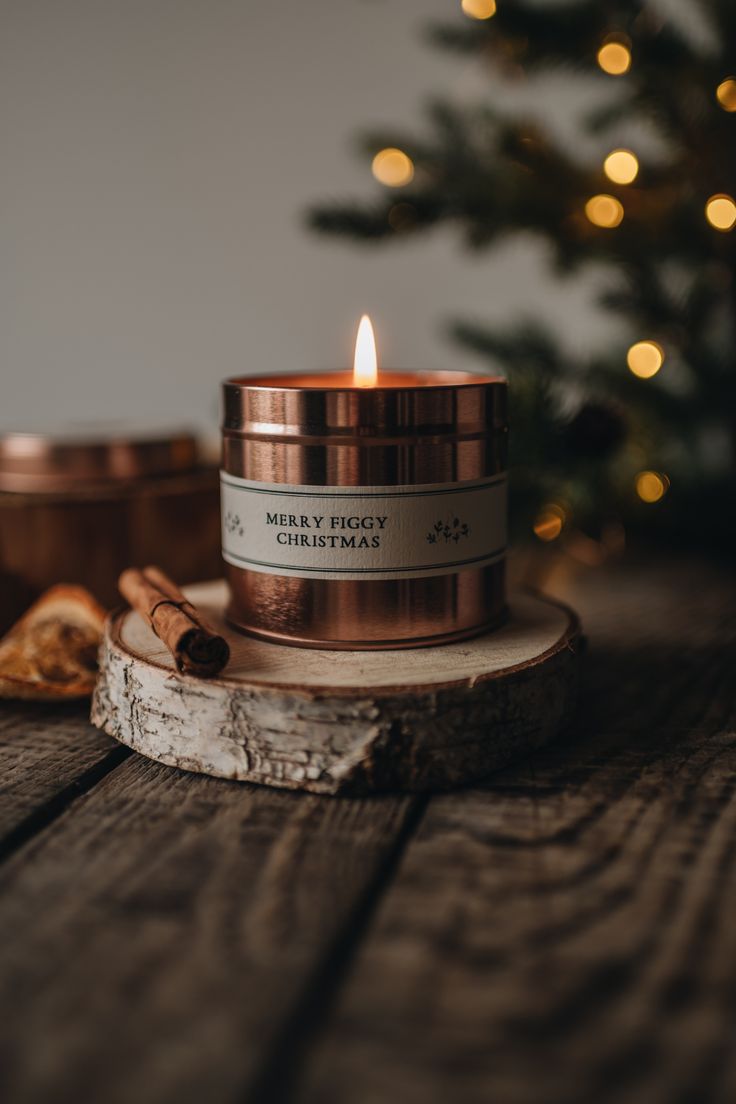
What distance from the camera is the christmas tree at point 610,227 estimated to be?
0.81m

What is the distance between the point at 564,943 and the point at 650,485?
2.20ft

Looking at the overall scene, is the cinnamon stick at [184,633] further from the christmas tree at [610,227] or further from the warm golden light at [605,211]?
the warm golden light at [605,211]

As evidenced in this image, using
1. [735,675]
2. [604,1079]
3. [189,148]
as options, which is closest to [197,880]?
[604,1079]

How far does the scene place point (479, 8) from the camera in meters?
0.81

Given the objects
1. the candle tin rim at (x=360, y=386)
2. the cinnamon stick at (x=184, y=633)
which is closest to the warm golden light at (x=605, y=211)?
the candle tin rim at (x=360, y=386)

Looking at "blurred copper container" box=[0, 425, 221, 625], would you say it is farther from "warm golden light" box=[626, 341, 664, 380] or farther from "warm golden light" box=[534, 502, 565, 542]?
"warm golden light" box=[626, 341, 664, 380]

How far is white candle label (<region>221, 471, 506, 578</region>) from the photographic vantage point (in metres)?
0.49

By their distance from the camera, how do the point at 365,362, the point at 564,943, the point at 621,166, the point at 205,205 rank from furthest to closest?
the point at 205,205 → the point at 621,166 → the point at 365,362 → the point at 564,943

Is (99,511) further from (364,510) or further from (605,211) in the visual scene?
(605,211)

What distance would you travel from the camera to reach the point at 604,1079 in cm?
28

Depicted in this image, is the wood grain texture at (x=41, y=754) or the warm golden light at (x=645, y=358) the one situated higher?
the warm golden light at (x=645, y=358)

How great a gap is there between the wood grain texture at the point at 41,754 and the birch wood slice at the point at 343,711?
22 mm

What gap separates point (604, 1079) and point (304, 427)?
1.08 ft

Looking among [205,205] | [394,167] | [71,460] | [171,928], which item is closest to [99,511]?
[71,460]
